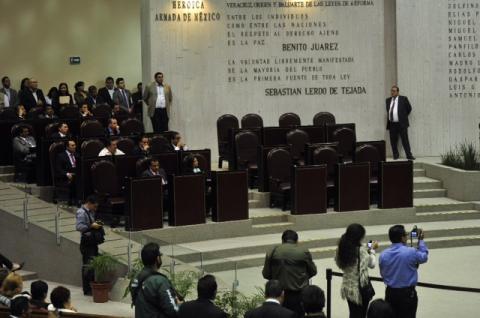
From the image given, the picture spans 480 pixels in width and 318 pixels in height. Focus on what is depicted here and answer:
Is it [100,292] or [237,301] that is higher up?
[237,301]

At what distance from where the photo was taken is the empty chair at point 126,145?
643 inches

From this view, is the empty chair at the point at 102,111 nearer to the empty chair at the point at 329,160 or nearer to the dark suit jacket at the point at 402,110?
the empty chair at the point at 329,160

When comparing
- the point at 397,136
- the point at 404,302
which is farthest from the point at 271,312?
the point at 397,136

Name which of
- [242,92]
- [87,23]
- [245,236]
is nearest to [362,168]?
[245,236]

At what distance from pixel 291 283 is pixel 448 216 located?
26.2 ft

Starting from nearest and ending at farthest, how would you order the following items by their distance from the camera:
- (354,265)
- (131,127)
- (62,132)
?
(354,265) → (62,132) → (131,127)

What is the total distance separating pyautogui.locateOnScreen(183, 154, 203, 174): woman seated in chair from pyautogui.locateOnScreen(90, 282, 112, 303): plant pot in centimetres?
309

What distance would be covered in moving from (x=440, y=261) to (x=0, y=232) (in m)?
6.40

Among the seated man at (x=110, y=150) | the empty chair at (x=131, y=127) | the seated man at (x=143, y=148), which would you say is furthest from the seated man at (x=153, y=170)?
the empty chair at (x=131, y=127)

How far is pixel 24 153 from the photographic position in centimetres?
1666

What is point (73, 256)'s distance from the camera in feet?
44.8

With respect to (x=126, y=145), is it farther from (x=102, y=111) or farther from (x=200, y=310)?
(x=200, y=310)

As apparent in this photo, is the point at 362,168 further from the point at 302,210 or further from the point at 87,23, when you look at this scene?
the point at 87,23

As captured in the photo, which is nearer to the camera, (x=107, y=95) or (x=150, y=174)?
(x=150, y=174)
